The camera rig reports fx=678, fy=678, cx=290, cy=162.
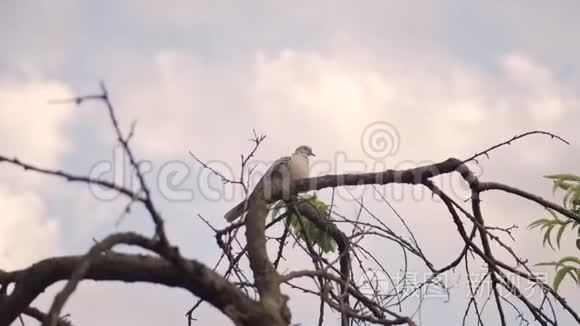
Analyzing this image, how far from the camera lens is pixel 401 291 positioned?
8.05 feet

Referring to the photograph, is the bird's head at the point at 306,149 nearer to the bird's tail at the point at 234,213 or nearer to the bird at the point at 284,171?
the bird at the point at 284,171

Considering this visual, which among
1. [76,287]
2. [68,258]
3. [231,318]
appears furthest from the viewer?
[68,258]

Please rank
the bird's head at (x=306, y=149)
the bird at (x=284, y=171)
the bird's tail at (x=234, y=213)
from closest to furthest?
1. the bird at (x=284, y=171)
2. the bird's tail at (x=234, y=213)
3. the bird's head at (x=306, y=149)

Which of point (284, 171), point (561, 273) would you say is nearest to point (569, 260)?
point (561, 273)

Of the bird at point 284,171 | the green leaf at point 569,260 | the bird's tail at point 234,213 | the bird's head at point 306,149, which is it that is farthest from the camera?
the bird's head at point 306,149

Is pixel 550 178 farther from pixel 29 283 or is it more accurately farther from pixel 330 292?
pixel 29 283

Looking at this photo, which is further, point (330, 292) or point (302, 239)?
point (302, 239)

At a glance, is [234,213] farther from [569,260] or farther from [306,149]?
[569,260]

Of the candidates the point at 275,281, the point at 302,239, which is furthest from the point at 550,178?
the point at 275,281

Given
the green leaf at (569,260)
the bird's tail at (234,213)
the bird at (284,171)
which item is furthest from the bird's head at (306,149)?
the green leaf at (569,260)

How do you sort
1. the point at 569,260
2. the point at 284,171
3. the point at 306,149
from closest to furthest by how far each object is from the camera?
the point at 284,171 → the point at 569,260 → the point at 306,149

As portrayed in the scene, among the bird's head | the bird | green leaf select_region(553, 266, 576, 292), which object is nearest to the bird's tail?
the bird

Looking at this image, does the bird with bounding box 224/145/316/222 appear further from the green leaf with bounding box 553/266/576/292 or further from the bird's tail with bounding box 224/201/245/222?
the green leaf with bounding box 553/266/576/292

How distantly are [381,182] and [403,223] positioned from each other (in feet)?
0.70
